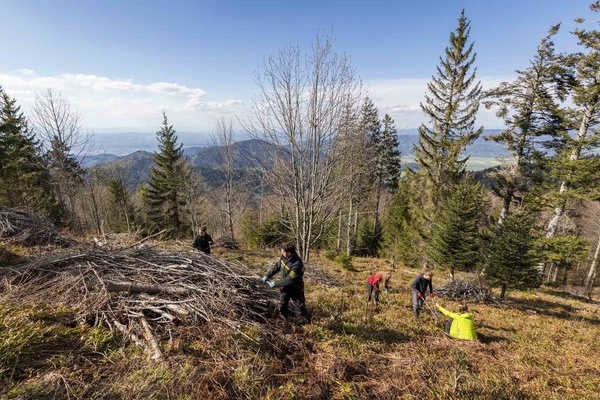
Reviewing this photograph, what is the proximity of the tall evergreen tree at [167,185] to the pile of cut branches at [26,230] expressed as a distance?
14885 mm

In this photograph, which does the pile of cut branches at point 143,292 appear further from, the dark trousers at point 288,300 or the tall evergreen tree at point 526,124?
the tall evergreen tree at point 526,124

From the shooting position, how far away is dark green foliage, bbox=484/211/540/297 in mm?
11719

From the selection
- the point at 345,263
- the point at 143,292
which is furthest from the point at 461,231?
the point at 143,292

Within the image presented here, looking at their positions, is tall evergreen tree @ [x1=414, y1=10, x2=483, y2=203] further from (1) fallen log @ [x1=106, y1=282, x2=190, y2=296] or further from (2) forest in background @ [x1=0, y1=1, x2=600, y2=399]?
(1) fallen log @ [x1=106, y1=282, x2=190, y2=296]

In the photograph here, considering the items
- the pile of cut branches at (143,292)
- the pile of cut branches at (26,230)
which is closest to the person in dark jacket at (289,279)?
the pile of cut branches at (143,292)

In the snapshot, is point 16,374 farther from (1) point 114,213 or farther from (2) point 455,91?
(1) point 114,213

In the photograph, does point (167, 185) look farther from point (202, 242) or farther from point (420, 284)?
point (420, 284)

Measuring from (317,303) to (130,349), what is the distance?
5009mm

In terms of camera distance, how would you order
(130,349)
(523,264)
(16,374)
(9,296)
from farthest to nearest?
(523,264)
(9,296)
(130,349)
(16,374)

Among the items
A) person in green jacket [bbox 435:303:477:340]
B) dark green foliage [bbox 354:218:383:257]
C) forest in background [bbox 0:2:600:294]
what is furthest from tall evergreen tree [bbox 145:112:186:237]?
person in green jacket [bbox 435:303:477:340]

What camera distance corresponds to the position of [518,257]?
38.6 feet

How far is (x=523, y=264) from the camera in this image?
11812 mm

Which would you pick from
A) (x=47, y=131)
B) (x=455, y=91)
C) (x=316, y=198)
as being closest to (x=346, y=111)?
(x=316, y=198)

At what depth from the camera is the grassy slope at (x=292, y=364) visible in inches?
149
